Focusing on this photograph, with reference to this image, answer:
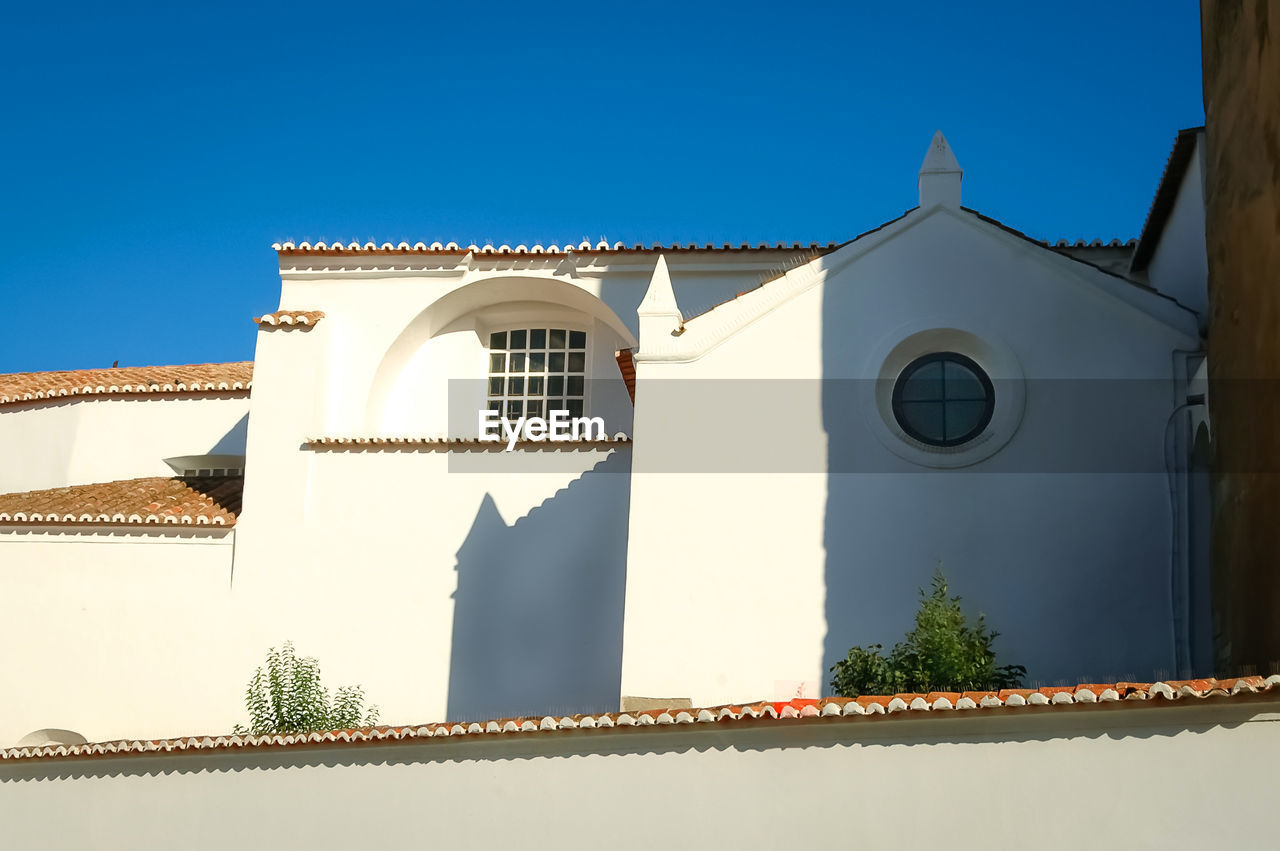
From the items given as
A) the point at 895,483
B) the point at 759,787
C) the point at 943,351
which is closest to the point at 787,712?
the point at 759,787

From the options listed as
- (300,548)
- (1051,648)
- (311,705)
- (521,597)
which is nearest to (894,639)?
(1051,648)

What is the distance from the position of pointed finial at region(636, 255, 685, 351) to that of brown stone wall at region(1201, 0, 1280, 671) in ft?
17.6

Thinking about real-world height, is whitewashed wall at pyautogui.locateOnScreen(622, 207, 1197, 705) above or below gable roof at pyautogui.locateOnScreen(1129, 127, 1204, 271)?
below

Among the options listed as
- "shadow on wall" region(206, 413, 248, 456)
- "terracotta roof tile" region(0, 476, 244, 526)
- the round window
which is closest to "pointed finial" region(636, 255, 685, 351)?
the round window

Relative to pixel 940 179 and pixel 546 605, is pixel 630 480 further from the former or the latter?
pixel 940 179

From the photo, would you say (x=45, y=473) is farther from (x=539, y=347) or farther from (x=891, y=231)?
(x=891, y=231)

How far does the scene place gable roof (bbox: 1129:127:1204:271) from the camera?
16141 mm

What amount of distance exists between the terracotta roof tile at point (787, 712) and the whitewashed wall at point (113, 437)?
390 inches

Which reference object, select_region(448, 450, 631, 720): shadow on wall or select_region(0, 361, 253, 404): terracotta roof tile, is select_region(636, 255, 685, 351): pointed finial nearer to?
select_region(448, 450, 631, 720): shadow on wall

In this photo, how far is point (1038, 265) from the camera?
16.0m

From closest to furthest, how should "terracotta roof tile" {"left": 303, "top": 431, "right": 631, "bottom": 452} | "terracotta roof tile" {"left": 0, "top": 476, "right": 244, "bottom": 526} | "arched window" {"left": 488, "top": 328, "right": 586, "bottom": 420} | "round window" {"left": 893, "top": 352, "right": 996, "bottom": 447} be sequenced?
"round window" {"left": 893, "top": 352, "right": 996, "bottom": 447} → "terracotta roof tile" {"left": 303, "top": 431, "right": 631, "bottom": 452} → "terracotta roof tile" {"left": 0, "top": 476, "right": 244, "bottom": 526} → "arched window" {"left": 488, "top": 328, "right": 586, "bottom": 420}

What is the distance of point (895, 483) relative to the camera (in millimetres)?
15555

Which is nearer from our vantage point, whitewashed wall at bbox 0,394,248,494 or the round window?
the round window

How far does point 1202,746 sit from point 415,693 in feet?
31.9
